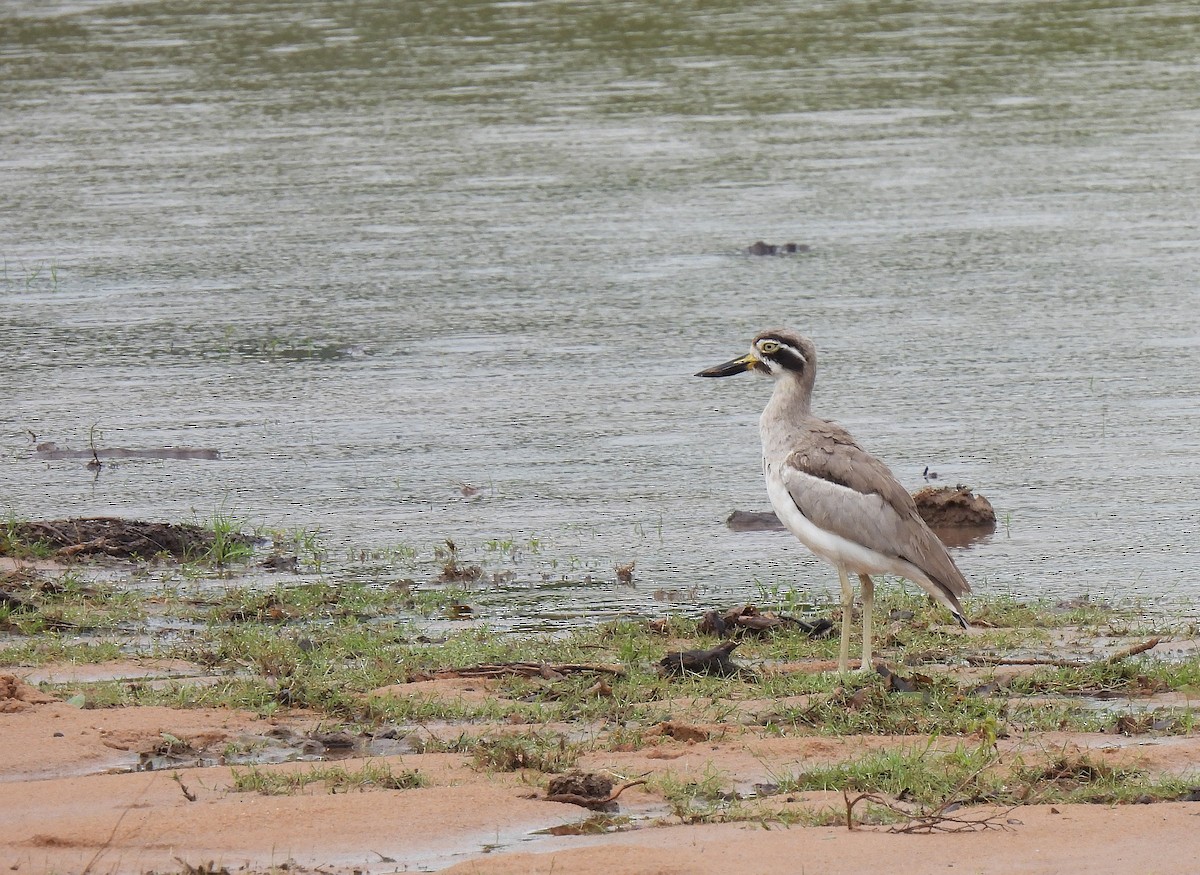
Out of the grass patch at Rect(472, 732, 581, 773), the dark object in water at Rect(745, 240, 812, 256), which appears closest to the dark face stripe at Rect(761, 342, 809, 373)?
the grass patch at Rect(472, 732, 581, 773)

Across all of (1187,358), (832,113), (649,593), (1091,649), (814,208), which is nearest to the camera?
(1091,649)

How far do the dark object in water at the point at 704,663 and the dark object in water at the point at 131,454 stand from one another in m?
5.20

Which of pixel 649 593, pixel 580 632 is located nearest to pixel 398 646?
pixel 580 632

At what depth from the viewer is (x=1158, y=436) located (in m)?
13.0

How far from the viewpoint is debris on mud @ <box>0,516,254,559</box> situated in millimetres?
10758

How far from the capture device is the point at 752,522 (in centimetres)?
1151

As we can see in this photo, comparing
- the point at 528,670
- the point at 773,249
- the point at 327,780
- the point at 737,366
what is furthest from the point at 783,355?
the point at 773,249

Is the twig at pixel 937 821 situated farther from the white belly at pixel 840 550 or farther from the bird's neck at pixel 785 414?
the bird's neck at pixel 785 414

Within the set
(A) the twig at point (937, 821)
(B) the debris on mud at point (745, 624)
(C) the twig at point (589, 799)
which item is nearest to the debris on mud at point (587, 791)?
(C) the twig at point (589, 799)

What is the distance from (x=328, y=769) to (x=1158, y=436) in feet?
24.2

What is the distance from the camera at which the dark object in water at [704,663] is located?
27.8 ft

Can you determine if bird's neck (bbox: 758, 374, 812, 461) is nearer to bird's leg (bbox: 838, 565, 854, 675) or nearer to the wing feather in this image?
the wing feather

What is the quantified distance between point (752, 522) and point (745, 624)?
2.30 metres

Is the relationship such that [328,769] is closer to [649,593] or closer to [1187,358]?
[649,593]
